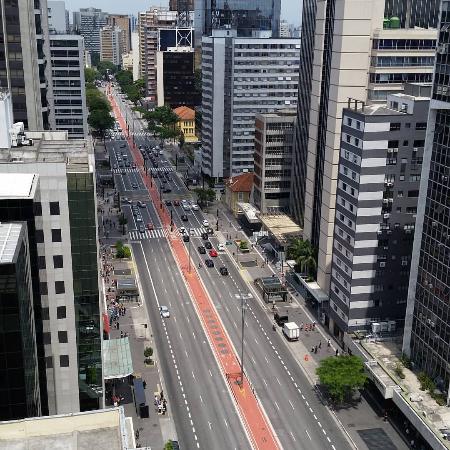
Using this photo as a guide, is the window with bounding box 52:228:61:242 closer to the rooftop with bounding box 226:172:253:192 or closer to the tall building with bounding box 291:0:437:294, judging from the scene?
the tall building with bounding box 291:0:437:294

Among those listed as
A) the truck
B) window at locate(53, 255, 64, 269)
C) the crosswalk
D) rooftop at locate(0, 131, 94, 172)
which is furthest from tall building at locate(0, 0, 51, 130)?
the truck

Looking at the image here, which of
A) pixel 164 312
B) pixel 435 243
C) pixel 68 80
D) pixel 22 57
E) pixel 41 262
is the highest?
pixel 22 57

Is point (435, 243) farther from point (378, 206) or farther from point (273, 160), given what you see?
point (273, 160)

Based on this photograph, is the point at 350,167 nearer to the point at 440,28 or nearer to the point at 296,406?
the point at 440,28

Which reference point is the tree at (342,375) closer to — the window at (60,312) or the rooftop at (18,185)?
the window at (60,312)

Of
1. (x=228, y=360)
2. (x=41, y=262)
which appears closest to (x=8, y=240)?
(x=41, y=262)

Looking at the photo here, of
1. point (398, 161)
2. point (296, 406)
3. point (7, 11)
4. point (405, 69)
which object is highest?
point (7, 11)

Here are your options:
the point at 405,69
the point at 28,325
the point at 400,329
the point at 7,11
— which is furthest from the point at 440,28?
the point at 7,11
